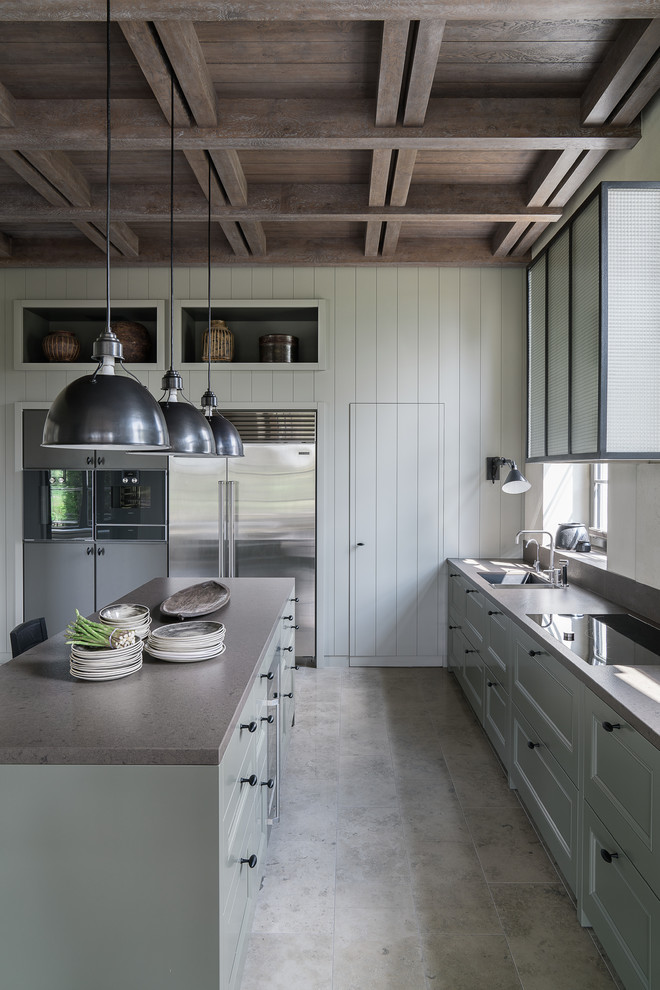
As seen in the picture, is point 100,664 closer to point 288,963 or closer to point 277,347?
point 288,963

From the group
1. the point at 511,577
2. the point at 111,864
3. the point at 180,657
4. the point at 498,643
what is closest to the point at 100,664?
the point at 180,657

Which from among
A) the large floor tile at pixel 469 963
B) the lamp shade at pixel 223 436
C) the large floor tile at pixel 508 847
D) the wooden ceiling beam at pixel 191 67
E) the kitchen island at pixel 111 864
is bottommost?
the large floor tile at pixel 469 963

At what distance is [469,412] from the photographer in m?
4.74

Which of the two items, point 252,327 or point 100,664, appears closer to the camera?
point 100,664

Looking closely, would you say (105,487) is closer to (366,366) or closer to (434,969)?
(366,366)

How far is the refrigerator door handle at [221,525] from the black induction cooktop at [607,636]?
2501 mm

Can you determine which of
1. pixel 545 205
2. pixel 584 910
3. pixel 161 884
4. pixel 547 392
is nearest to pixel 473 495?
pixel 547 392

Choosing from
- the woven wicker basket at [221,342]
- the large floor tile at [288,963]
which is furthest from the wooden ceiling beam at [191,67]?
the large floor tile at [288,963]

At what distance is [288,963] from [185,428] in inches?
70.8

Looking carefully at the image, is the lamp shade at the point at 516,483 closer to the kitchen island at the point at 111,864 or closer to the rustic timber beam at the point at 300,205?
the rustic timber beam at the point at 300,205

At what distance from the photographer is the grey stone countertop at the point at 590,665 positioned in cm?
170

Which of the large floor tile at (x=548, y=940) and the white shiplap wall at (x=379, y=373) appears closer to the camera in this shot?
the large floor tile at (x=548, y=940)

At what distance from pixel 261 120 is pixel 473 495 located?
9.62 ft

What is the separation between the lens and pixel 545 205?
3.75 metres
